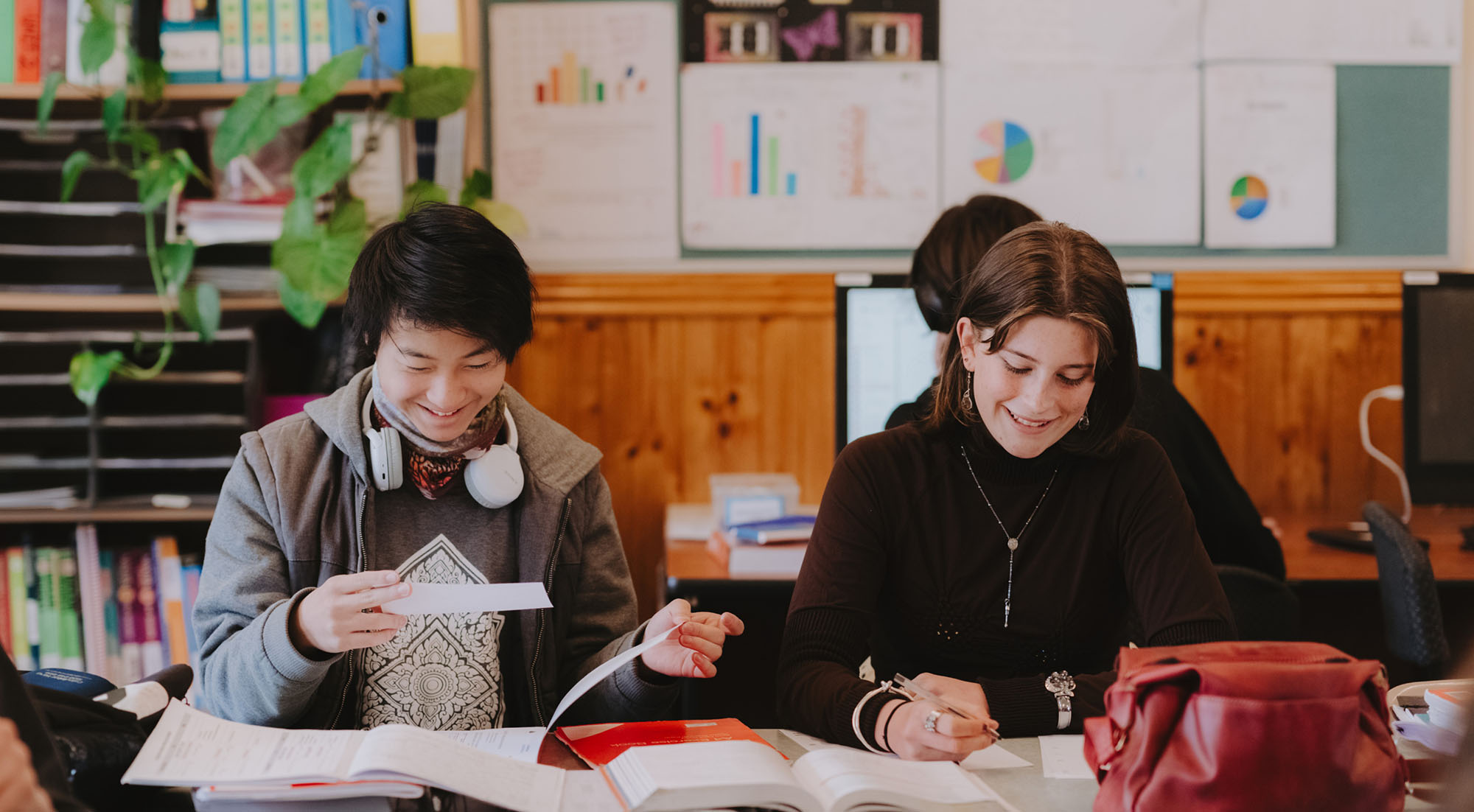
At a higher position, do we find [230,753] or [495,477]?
[495,477]

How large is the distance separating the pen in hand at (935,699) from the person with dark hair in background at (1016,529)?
3 cm

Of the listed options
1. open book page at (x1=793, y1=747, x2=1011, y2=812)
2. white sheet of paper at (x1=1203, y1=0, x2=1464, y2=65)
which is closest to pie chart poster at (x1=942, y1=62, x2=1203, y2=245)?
white sheet of paper at (x1=1203, y1=0, x2=1464, y2=65)

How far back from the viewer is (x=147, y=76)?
91.0 inches

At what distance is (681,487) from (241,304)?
1.09 m

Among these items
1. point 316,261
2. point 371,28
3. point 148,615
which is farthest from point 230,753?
point 371,28

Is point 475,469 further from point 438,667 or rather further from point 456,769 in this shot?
point 456,769

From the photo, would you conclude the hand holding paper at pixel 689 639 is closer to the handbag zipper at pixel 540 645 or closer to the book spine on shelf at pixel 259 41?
the handbag zipper at pixel 540 645

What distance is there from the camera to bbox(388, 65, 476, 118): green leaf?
235cm

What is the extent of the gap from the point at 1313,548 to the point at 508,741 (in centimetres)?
186

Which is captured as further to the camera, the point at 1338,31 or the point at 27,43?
the point at 1338,31

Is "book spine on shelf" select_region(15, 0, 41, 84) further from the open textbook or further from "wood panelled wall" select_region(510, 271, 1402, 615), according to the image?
the open textbook

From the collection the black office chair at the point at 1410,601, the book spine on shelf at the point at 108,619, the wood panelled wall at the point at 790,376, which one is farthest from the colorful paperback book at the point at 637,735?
the book spine on shelf at the point at 108,619

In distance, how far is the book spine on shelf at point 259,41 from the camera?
240 centimetres

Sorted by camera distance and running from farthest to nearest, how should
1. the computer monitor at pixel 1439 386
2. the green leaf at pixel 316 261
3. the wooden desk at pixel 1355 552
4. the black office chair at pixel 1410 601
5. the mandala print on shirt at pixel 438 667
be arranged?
the computer monitor at pixel 1439 386, the green leaf at pixel 316 261, the wooden desk at pixel 1355 552, the black office chair at pixel 1410 601, the mandala print on shirt at pixel 438 667
